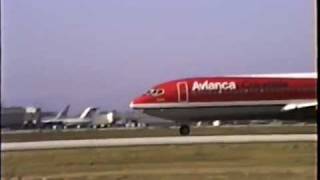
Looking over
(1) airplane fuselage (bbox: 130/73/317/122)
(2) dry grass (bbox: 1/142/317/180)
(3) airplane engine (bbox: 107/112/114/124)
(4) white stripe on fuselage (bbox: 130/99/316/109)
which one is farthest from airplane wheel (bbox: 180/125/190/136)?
(3) airplane engine (bbox: 107/112/114/124)

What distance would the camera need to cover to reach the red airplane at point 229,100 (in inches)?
864

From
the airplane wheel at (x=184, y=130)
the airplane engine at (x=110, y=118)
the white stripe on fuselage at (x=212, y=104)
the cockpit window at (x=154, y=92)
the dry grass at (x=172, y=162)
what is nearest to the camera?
the dry grass at (x=172, y=162)

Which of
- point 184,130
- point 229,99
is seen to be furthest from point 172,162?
point 229,99

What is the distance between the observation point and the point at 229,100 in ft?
72.6

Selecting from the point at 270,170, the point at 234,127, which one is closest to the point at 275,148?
the point at 270,170

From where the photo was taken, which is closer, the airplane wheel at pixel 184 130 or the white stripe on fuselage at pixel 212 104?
the airplane wheel at pixel 184 130

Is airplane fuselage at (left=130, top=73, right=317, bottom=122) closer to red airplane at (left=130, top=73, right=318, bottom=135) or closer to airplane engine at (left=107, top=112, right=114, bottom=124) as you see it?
red airplane at (left=130, top=73, right=318, bottom=135)

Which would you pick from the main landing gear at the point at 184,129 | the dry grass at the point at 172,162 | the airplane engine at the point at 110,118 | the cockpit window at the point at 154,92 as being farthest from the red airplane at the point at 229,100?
the airplane engine at the point at 110,118

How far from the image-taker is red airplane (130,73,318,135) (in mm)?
21938

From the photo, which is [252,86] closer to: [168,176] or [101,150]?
[101,150]

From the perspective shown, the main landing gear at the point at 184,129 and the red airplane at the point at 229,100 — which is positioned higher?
the red airplane at the point at 229,100

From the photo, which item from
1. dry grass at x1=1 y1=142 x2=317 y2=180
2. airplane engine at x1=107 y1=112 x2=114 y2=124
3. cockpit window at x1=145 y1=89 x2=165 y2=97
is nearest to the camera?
dry grass at x1=1 y1=142 x2=317 y2=180

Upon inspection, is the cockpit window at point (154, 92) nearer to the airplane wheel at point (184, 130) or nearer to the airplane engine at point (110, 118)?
the airplane wheel at point (184, 130)

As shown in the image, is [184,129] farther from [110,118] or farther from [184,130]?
[110,118]
